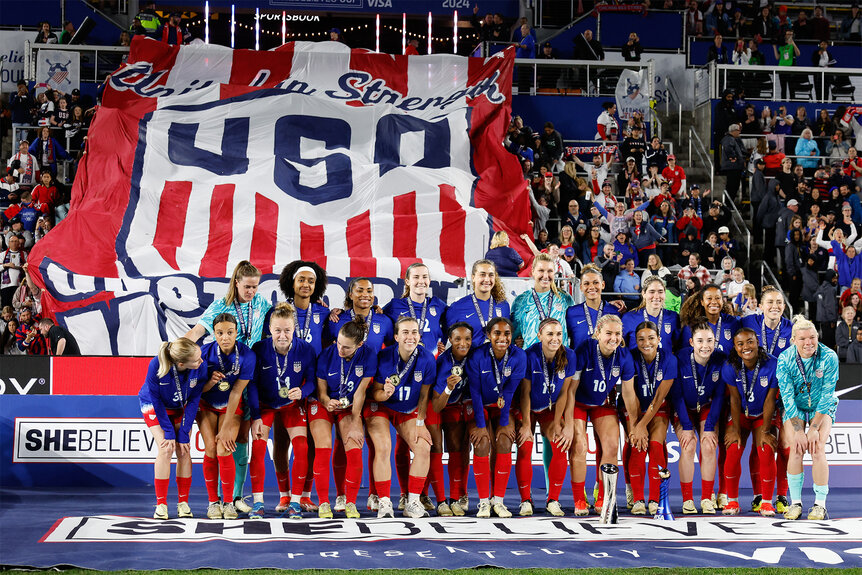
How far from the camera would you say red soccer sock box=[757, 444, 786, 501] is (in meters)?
8.78

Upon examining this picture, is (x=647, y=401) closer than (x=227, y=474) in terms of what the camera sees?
No

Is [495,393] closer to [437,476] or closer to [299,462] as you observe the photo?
[437,476]

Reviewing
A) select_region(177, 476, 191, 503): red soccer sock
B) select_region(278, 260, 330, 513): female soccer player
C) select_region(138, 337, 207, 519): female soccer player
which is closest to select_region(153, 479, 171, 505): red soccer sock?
select_region(138, 337, 207, 519): female soccer player

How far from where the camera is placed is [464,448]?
28.6ft

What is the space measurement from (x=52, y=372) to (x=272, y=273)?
3.60 meters

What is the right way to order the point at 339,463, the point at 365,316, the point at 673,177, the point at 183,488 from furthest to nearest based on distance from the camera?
the point at 673,177 → the point at 339,463 → the point at 365,316 → the point at 183,488

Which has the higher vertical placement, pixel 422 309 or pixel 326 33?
pixel 326 33

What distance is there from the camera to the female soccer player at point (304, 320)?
337 inches

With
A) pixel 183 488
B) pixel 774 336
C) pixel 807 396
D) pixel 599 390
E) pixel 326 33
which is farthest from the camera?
pixel 326 33

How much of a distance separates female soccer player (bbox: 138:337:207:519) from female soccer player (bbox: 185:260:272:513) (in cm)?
46

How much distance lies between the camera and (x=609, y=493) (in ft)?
25.7

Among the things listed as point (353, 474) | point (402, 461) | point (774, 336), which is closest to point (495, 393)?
point (402, 461)

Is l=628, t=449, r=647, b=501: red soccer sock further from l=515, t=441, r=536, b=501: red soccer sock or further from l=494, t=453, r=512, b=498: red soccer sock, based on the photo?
l=494, t=453, r=512, b=498: red soccer sock

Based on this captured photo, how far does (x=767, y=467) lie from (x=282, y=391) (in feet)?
13.7
